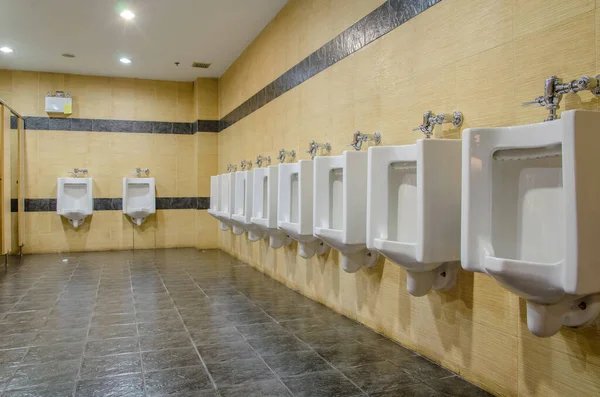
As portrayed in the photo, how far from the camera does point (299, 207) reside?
298cm

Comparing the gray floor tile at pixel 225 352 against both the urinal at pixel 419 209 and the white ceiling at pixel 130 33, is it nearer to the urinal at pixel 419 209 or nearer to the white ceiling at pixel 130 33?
the urinal at pixel 419 209

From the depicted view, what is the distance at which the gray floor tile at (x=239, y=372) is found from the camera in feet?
6.63

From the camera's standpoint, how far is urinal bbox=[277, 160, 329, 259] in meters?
2.97

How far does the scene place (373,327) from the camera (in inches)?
106

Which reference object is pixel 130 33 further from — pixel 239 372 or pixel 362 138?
pixel 239 372

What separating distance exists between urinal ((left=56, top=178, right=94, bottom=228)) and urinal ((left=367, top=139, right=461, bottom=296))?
5.17m

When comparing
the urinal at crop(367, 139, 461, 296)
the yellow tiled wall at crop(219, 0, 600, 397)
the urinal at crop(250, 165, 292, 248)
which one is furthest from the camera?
the urinal at crop(250, 165, 292, 248)

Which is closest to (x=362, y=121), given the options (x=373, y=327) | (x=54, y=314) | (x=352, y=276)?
(x=352, y=276)

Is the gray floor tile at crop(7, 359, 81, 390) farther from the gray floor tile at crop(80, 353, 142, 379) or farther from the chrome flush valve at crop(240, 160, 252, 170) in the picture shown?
the chrome flush valve at crop(240, 160, 252, 170)

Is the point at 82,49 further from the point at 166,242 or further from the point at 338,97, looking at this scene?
the point at 338,97

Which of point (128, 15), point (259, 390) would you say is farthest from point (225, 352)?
point (128, 15)

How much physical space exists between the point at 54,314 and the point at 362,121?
2.36 meters

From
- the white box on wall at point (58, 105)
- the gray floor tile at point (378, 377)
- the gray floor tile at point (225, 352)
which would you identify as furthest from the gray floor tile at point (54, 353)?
the white box on wall at point (58, 105)

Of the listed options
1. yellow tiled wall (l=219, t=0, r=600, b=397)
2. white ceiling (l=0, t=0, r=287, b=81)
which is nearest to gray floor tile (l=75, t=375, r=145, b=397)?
yellow tiled wall (l=219, t=0, r=600, b=397)
